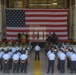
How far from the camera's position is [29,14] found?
3653 cm

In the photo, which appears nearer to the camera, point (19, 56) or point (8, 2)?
point (19, 56)

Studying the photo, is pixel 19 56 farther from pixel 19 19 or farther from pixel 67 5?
pixel 67 5

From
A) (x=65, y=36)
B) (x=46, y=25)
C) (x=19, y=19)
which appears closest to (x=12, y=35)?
(x=19, y=19)

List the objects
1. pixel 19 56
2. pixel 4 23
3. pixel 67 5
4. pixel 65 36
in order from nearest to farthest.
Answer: pixel 19 56
pixel 65 36
pixel 4 23
pixel 67 5

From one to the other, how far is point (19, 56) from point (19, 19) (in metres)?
18.0

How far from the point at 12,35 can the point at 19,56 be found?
17.8 m

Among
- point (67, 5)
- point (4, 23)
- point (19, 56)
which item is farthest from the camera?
point (67, 5)

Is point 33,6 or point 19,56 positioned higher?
point 33,6

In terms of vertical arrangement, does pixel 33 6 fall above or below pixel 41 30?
above

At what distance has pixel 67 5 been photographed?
1758 inches

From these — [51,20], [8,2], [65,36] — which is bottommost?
[65,36]

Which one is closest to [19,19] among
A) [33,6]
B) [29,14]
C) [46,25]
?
[29,14]

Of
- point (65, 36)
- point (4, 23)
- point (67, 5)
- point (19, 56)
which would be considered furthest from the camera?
point (67, 5)

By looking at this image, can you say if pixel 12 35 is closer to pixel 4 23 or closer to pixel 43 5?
pixel 4 23
